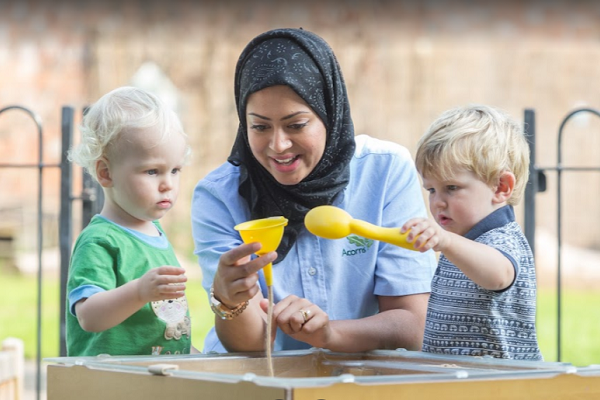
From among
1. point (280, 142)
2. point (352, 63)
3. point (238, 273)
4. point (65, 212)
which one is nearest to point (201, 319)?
point (352, 63)

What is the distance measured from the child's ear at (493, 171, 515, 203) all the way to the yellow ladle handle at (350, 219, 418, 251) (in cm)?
37

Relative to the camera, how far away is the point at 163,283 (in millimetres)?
1686

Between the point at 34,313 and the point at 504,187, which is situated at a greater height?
the point at 504,187

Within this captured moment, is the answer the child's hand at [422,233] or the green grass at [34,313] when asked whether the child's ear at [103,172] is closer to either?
the child's hand at [422,233]

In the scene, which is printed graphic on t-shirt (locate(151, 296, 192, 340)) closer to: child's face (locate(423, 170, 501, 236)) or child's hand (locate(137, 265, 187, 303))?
child's hand (locate(137, 265, 187, 303))

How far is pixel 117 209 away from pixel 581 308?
6.37 meters

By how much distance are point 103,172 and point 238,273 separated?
572 mm

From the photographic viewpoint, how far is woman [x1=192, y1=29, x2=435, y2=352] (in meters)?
1.93

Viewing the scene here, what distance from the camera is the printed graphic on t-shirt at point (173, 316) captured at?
77.1 inches

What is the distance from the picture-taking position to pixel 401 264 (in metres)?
2.05

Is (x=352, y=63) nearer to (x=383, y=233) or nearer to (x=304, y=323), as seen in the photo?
(x=304, y=323)

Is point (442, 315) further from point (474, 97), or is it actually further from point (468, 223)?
point (474, 97)

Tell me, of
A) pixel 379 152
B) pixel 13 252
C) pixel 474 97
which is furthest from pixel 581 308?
pixel 379 152

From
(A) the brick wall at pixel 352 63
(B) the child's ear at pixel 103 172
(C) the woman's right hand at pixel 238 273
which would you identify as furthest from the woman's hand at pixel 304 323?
(A) the brick wall at pixel 352 63
